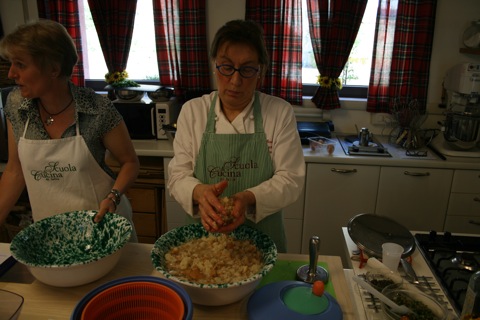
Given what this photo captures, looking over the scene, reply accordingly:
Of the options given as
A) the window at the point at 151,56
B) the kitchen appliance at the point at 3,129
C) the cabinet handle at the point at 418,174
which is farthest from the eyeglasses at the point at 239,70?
the kitchen appliance at the point at 3,129

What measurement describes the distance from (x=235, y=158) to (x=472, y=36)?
2214 mm

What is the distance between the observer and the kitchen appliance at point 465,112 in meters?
2.40

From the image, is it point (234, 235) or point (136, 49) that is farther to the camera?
point (136, 49)

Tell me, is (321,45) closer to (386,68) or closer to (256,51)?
(386,68)

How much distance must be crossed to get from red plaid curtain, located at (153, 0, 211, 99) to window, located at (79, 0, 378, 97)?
0.70 feet

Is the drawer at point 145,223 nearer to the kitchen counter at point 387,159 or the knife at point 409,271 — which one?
the kitchen counter at point 387,159

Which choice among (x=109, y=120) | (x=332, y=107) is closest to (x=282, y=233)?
(x=109, y=120)

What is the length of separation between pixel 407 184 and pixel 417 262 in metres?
1.28

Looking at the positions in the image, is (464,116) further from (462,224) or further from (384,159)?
(462,224)

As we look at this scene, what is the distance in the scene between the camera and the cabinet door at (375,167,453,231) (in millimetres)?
2444

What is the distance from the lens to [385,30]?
2.76 metres

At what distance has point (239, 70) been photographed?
1.26 m

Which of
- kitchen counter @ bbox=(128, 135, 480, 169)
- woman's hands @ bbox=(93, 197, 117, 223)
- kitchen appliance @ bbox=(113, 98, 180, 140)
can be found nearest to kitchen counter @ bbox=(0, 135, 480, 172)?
kitchen counter @ bbox=(128, 135, 480, 169)

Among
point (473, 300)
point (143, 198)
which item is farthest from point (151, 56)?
A: point (473, 300)
